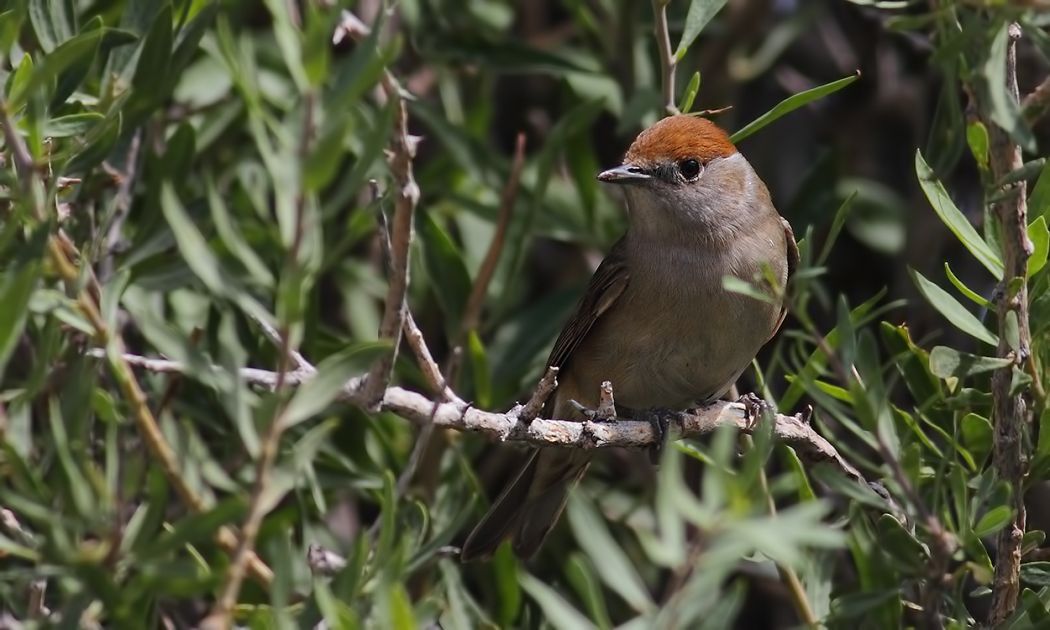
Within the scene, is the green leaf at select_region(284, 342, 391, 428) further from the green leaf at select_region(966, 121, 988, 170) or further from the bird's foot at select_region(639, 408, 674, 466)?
the bird's foot at select_region(639, 408, 674, 466)

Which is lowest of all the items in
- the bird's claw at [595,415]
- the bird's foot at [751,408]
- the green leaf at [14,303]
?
the bird's foot at [751,408]

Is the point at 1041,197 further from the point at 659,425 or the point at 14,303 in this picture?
the point at 14,303

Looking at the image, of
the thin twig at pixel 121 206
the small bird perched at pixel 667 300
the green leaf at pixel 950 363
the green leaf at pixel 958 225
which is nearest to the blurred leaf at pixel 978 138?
the green leaf at pixel 958 225

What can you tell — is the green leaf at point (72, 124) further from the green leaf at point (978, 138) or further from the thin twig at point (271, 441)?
the green leaf at point (978, 138)

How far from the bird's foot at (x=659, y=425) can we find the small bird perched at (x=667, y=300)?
0.27 meters

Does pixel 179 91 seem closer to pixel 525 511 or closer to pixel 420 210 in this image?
pixel 420 210

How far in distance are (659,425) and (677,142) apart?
1.09 meters

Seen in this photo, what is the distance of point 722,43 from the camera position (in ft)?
18.3

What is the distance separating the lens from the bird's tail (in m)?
4.50

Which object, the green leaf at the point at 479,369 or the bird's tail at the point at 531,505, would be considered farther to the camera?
the bird's tail at the point at 531,505

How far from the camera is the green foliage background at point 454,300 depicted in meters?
2.23

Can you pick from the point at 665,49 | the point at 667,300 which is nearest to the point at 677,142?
the point at 667,300

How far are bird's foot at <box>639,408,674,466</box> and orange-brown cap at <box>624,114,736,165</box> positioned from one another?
891 millimetres

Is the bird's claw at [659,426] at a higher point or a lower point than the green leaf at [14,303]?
lower
